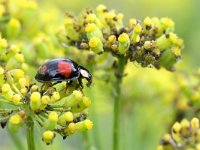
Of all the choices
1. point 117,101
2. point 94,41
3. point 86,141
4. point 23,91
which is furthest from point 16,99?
point 86,141

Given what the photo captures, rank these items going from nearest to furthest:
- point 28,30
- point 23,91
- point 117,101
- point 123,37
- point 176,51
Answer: point 23,91 → point 123,37 → point 176,51 → point 117,101 → point 28,30

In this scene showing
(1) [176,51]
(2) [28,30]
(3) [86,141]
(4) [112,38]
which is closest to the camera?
(4) [112,38]

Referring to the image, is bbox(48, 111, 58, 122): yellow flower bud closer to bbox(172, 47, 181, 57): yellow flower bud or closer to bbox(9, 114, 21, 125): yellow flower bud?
bbox(9, 114, 21, 125): yellow flower bud

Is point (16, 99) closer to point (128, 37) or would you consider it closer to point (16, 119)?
point (16, 119)

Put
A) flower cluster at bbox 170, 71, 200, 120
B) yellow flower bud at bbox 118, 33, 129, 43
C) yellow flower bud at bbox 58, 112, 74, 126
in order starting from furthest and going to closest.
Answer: flower cluster at bbox 170, 71, 200, 120, yellow flower bud at bbox 118, 33, 129, 43, yellow flower bud at bbox 58, 112, 74, 126

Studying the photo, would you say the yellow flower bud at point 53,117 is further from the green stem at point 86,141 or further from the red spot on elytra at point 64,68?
the green stem at point 86,141

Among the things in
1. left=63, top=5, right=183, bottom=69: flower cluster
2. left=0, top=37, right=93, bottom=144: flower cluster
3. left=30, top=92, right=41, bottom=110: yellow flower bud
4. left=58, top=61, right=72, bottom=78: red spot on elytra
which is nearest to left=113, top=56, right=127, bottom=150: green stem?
left=63, top=5, right=183, bottom=69: flower cluster

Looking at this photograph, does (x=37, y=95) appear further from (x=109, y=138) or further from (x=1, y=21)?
(x=109, y=138)
